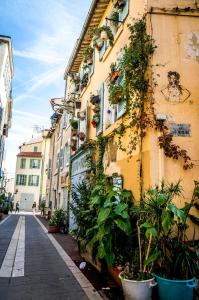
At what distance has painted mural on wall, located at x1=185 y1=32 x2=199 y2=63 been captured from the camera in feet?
21.8

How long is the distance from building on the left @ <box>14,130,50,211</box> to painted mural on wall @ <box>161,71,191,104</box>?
34.3m

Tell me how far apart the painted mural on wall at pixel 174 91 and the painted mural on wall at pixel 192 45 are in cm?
76

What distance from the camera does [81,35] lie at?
12.3 m

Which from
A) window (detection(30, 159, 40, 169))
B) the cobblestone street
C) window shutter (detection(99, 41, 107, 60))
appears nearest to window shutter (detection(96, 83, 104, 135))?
window shutter (detection(99, 41, 107, 60))

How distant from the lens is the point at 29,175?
4425 cm

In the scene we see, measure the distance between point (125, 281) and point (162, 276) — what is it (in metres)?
0.60

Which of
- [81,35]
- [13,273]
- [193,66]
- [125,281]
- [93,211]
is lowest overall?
[13,273]

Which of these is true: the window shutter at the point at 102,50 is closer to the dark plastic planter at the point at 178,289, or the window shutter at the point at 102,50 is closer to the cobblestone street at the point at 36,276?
the cobblestone street at the point at 36,276

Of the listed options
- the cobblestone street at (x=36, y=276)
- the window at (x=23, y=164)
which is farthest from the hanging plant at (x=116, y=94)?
the window at (x=23, y=164)

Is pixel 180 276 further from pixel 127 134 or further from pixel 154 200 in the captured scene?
pixel 127 134

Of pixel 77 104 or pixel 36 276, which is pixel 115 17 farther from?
pixel 36 276

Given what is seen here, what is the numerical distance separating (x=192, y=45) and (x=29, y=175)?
40369 millimetres

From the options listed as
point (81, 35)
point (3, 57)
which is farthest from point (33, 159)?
point (81, 35)

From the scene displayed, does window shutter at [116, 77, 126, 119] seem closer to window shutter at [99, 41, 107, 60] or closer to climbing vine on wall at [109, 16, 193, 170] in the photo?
climbing vine on wall at [109, 16, 193, 170]
